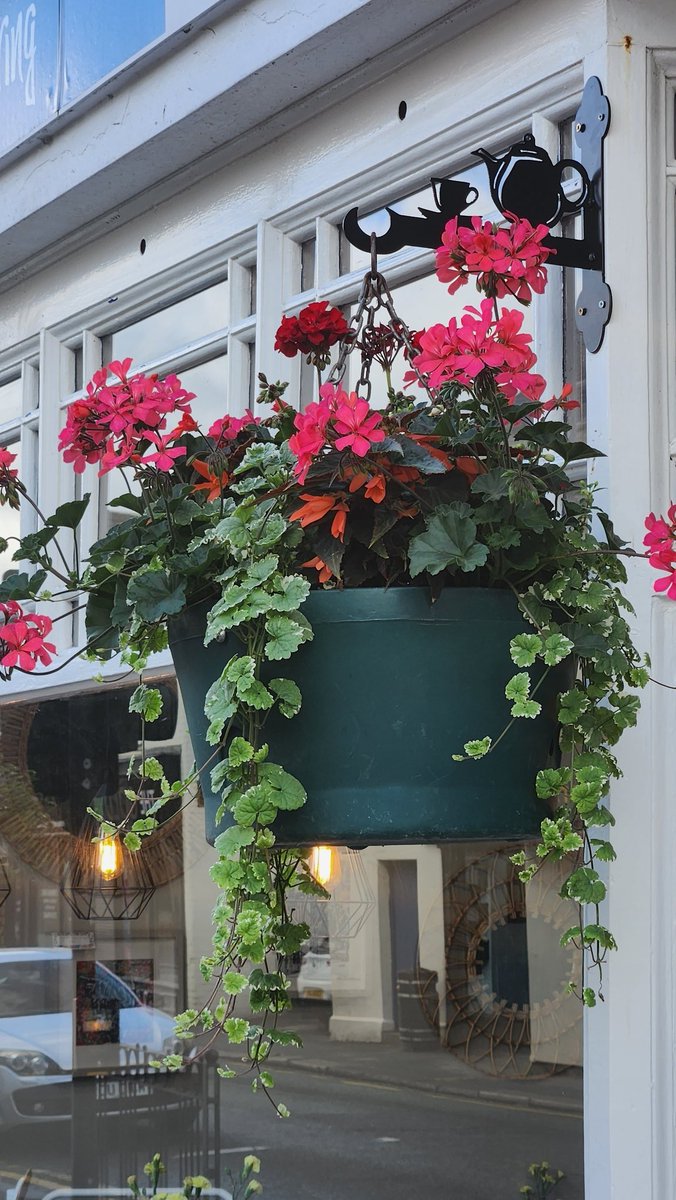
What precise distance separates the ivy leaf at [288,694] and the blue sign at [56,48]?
171 centimetres

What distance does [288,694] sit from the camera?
4.90ft

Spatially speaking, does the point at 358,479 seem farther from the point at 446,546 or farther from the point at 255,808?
the point at 255,808

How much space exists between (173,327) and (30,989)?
146 cm

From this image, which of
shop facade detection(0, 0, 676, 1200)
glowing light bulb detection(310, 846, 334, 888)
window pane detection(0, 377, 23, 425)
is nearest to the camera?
shop facade detection(0, 0, 676, 1200)

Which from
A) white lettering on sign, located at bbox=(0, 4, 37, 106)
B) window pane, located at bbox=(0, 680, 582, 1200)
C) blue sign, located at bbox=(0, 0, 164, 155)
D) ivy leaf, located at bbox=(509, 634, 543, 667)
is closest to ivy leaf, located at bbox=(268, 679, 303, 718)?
ivy leaf, located at bbox=(509, 634, 543, 667)

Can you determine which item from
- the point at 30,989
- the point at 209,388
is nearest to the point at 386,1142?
the point at 30,989

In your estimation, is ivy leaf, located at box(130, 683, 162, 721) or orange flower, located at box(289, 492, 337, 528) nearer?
orange flower, located at box(289, 492, 337, 528)

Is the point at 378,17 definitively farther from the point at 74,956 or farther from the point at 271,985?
the point at 74,956

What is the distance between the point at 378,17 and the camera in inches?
91.9

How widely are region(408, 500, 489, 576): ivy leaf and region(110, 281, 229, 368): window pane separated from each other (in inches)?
60.8

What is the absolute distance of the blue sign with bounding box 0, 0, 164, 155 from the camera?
284 centimetres

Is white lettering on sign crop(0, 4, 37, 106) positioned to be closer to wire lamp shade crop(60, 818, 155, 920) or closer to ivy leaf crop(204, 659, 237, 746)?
wire lamp shade crop(60, 818, 155, 920)

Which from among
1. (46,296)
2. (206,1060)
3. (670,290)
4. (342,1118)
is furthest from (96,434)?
(46,296)

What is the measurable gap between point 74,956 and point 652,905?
5.09 ft
